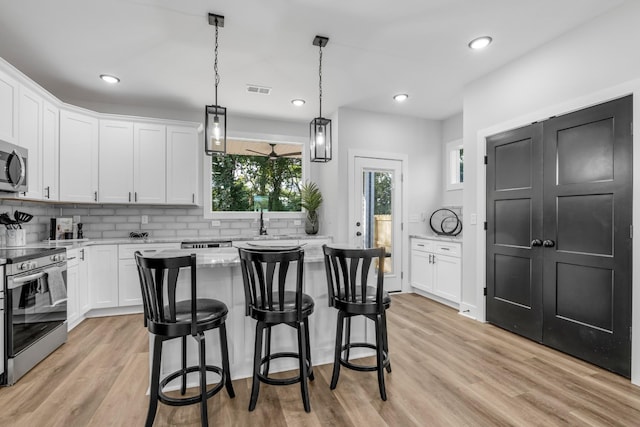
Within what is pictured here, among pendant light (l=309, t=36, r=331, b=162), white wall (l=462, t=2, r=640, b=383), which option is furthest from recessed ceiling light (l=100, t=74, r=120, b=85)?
white wall (l=462, t=2, r=640, b=383)

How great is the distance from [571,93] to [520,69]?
63 centimetres

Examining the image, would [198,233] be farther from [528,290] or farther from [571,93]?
[571,93]

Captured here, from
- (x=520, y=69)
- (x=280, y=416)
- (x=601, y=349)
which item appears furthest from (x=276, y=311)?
(x=520, y=69)

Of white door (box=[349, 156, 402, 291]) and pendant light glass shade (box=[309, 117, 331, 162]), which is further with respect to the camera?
white door (box=[349, 156, 402, 291])

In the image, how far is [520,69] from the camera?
3.23 metres

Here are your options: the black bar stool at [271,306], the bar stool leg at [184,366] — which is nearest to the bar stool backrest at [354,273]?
the black bar stool at [271,306]

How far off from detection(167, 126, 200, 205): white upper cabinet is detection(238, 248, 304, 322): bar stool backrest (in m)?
2.77

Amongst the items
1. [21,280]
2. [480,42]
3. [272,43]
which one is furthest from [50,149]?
[480,42]

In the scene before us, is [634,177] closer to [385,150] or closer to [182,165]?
[385,150]

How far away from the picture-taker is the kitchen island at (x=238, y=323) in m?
2.28

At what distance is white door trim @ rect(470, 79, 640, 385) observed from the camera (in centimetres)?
233

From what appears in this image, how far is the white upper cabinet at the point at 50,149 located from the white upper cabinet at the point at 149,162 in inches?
31.0

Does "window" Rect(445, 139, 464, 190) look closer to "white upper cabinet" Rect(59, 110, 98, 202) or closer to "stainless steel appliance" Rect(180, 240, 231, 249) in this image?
"stainless steel appliance" Rect(180, 240, 231, 249)

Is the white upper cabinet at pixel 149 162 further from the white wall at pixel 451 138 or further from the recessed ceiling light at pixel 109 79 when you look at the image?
the white wall at pixel 451 138
